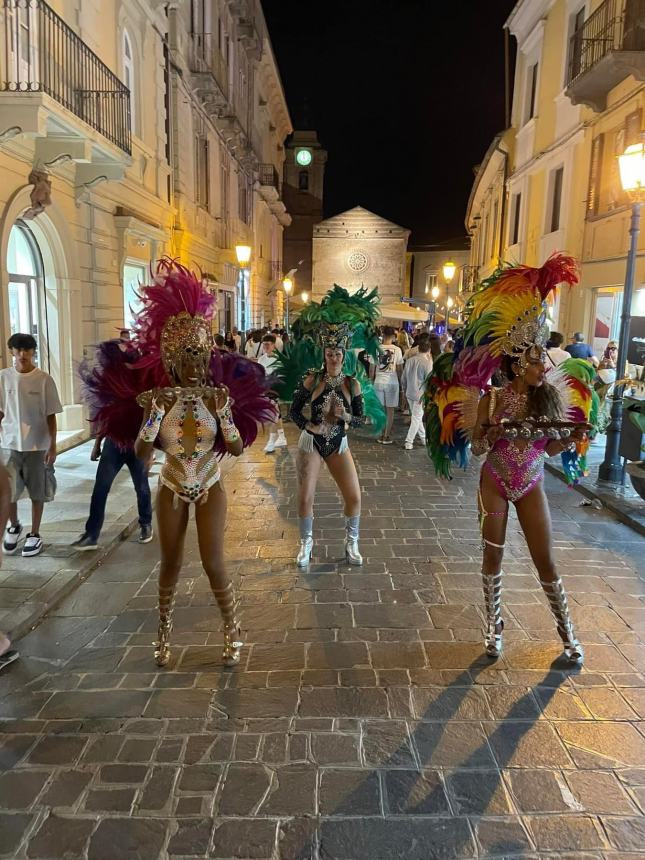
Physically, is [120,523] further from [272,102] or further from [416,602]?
[272,102]

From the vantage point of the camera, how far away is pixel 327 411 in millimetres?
5238

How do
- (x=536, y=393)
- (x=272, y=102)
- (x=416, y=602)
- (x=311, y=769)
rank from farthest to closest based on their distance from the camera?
(x=272, y=102) → (x=416, y=602) → (x=536, y=393) → (x=311, y=769)

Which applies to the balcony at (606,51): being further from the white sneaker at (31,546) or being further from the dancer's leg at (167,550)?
the white sneaker at (31,546)

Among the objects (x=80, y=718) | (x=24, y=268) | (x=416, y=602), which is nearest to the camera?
(x=80, y=718)

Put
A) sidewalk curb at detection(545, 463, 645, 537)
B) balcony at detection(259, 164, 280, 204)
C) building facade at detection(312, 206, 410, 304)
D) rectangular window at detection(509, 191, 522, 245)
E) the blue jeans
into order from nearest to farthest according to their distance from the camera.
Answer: the blue jeans
sidewalk curb at detection(545, 463, 645, 537)
rectangular window at detection(509, 191, 522, 245)
balcony at detection(259, 164, 280, 204)
building facade at detection(312, 206, 410, 304)

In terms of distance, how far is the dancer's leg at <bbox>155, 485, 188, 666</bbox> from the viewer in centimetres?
372

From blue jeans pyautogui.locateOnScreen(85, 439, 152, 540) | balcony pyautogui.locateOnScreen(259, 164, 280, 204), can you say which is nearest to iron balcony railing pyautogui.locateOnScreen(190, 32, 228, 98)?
balcony pyautogui.locateOnScreen(259, 164, 280, 204)

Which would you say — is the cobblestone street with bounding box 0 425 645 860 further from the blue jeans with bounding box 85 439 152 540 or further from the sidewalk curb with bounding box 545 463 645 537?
the sidewalk curb with bounding box 545 463 645 537

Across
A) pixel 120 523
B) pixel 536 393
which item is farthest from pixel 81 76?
pixel 536 393

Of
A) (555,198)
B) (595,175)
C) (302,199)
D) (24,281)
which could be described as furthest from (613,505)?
(302,199)

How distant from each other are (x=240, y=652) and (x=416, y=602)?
1.45m

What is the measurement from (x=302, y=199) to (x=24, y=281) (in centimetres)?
5571

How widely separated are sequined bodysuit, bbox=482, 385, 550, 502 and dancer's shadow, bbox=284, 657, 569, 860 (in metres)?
1.14

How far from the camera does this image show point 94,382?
13.3ft
